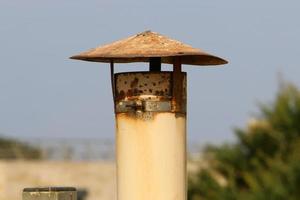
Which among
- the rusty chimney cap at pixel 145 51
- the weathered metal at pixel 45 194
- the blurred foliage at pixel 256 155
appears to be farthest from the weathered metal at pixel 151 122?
the blurred foliage at pixel 256 155

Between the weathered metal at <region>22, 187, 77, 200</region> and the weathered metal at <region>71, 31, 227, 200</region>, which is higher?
the weathered metal at <region>71, 31, 227, 200</region>

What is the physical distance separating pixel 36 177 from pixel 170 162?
2356cm

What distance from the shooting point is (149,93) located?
19.7 ft

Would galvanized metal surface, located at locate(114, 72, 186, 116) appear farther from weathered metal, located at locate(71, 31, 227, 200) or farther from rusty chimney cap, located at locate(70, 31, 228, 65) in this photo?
rusty chimney cap, located at locate(70, 31, 228, 65)

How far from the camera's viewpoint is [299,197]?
21703 mm

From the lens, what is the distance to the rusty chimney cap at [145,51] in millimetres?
6027

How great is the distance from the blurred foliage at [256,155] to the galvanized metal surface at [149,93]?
17094 mm

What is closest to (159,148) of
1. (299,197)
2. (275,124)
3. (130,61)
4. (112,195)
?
(130,61)

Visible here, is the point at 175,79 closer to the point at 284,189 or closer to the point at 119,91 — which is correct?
the point at 119,91

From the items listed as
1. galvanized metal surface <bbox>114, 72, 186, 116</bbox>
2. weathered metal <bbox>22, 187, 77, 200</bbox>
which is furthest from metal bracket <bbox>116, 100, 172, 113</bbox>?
weathered metal <bbox>22, 187, 77, 200</bbox>

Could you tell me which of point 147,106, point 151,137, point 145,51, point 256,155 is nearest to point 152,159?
point 151,137

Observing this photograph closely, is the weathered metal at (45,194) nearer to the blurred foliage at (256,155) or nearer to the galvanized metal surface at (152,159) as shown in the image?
the galvanized metal surface at (152,159)

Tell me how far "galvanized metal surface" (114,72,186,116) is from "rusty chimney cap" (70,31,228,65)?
0.11 meters

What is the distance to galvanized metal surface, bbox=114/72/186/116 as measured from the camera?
6.00 metres
